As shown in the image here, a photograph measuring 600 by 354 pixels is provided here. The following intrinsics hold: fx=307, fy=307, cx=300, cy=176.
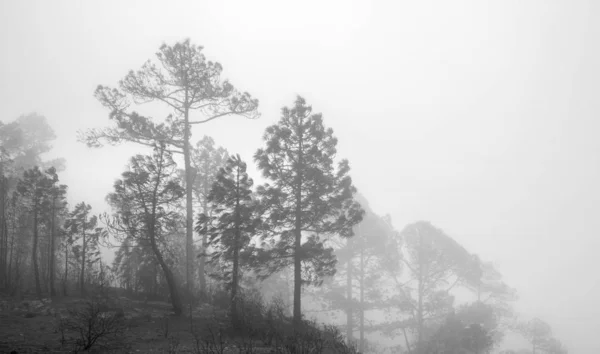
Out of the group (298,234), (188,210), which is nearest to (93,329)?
(298,234)

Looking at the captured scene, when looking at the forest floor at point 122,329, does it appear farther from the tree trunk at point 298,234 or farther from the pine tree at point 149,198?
the tree trunk at point 298,234

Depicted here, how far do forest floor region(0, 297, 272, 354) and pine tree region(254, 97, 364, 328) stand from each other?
439cm

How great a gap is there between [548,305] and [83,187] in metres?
187

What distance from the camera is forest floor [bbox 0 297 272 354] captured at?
8.57 meters

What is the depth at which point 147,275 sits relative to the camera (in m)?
19.0

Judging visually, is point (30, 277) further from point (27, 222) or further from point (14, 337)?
point (14, 337)

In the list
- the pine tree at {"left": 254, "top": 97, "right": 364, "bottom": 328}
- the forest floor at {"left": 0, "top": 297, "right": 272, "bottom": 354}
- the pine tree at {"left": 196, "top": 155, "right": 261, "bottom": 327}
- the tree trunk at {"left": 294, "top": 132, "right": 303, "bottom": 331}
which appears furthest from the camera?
the pine tree at {"left": 254, "top": 97, "right": 364, "bottom": 328}

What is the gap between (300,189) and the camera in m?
15.1

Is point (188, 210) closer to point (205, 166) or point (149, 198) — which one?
point (149, 198)

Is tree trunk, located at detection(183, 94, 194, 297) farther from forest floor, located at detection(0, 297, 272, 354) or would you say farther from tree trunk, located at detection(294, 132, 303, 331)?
tree trunk, located at detection(294, 132, 303, 331)

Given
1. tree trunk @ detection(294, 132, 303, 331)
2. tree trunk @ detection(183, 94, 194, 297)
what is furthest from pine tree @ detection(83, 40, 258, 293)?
tree trunk @ detection(294, 132, 303, 331)

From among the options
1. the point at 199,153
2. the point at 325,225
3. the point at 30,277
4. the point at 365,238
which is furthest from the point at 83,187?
the point at 325,225

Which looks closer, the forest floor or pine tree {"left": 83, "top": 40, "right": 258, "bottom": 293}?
the forest floor

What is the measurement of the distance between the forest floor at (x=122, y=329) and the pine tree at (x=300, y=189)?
439cm
